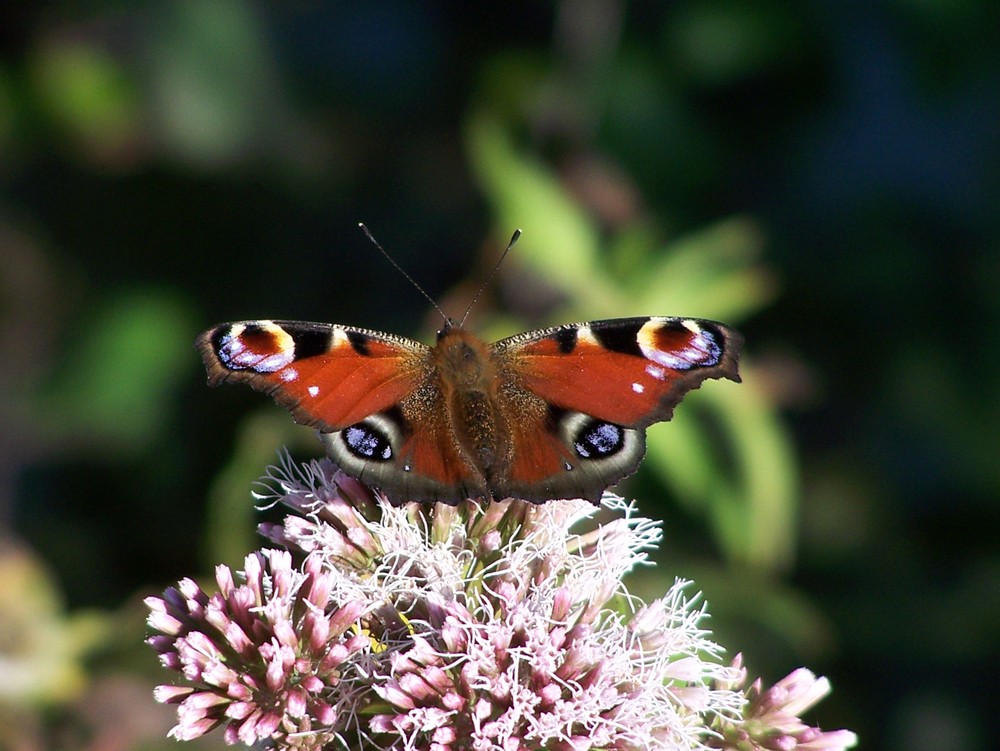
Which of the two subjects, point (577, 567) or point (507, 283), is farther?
point (507, 283)

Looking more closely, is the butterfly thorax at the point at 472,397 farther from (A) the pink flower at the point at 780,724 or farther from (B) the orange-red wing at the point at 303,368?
(A) the pink flower at the point at 780,724

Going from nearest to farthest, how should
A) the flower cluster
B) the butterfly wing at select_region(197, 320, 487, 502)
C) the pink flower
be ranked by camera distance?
the flower cluster
the pink flower
the butterfly wing at select_region(197, 320, 487, 502)

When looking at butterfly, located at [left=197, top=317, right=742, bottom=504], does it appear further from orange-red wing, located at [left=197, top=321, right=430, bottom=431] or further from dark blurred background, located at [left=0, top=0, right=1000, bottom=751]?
dark blurred background, located at [left=0, top=0, right=1000, bottom=751]

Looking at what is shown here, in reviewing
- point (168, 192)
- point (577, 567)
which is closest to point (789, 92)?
point (168, 192)

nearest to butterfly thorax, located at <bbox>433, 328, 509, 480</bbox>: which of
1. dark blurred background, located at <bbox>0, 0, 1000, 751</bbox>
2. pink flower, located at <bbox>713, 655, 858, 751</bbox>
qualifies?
pink flower, located at <bbox>713, 655, 858, 751</bbox>

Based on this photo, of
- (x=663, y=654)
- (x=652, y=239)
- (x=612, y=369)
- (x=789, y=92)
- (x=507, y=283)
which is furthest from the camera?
(x=789, y=92)

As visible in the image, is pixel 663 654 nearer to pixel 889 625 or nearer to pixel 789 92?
pixel 889 625

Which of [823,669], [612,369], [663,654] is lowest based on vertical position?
[823,669]
